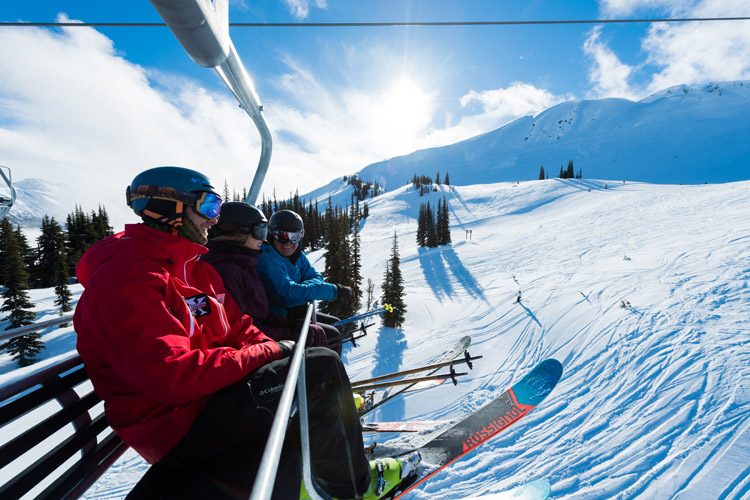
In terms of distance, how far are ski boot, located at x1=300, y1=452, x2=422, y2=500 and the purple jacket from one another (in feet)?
6.14

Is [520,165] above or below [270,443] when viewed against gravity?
above

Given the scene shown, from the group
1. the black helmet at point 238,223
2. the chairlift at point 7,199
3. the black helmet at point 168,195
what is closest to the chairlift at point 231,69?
the black helmet at point 168,195

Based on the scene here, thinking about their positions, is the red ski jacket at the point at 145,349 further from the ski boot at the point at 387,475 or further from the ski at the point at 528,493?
the ski at the point at 528,493

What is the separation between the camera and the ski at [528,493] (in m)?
4.77

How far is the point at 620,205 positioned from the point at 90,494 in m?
42.4

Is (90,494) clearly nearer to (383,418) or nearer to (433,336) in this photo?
(383,418)

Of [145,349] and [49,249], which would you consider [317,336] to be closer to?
[145,349]

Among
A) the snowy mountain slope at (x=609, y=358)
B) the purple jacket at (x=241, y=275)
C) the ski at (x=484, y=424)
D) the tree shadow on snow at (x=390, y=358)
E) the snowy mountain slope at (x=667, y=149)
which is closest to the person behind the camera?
the purple jacket at (x=241, y=275)

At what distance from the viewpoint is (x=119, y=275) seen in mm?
1529

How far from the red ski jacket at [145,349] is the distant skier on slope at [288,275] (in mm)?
2155

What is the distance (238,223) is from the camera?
3633 mm

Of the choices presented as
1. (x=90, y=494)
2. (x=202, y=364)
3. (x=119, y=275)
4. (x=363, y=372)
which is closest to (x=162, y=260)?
(x=119, y=275)

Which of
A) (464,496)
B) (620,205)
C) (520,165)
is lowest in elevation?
(464,496)

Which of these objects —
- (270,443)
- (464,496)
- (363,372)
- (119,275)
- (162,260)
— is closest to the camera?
(270,443)
